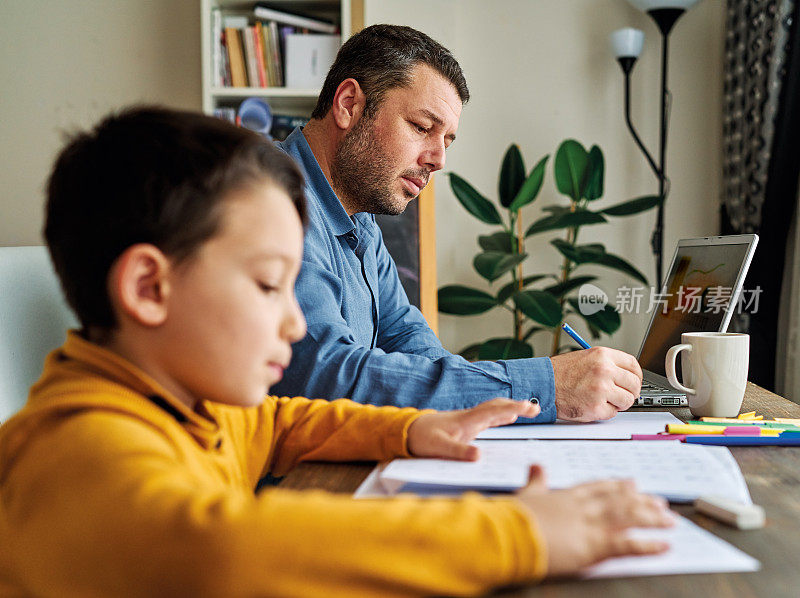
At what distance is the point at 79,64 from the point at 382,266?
2.24 meters

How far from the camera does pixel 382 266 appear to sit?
5.06ft

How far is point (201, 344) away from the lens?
53 centimetres

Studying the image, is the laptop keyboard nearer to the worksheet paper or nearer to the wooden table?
the wooden table

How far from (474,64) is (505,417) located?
2.63 meters

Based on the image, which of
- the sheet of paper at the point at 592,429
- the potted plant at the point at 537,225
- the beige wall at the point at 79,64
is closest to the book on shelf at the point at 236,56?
the beige wall at the point at 79,64

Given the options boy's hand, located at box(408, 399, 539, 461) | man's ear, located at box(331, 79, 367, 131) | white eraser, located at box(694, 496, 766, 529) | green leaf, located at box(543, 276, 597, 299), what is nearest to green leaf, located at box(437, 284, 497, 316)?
green leaf, located at box(543, 276, 597, 299)

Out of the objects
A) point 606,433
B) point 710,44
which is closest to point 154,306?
point 606,433

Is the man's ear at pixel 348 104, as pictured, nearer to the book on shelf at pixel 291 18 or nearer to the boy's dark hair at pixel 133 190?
the boy's dark hair at pixel 133 190

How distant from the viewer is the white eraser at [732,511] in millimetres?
554

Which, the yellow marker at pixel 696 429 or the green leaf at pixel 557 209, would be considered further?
the green leaf at pixel 557 209

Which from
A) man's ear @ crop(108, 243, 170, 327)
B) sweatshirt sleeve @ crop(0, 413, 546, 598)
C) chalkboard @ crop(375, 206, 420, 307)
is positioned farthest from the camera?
chalkboard @ crop(375, 206, 420, 307)

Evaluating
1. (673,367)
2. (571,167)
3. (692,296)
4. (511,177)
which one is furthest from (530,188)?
(673,367)

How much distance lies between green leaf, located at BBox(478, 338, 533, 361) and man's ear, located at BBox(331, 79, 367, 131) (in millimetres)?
1475

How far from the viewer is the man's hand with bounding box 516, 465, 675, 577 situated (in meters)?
0.44
